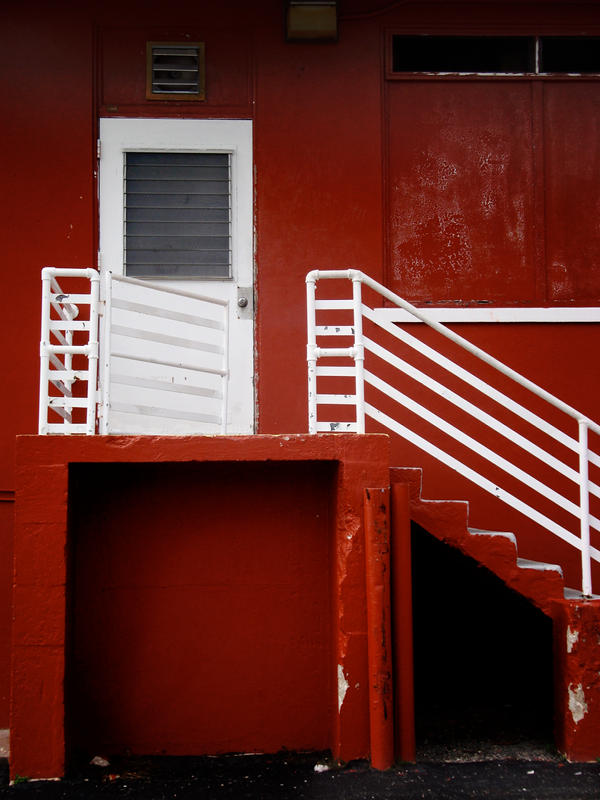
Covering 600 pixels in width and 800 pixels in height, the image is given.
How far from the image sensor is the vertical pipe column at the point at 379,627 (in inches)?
171

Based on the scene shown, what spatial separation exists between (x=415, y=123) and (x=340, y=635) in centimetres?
424

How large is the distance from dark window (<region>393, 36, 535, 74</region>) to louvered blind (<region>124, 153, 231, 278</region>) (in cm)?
176

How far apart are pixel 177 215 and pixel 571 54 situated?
11.7ft

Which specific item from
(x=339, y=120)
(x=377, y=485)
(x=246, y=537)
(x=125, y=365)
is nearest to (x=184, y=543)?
(x=246, y=537)

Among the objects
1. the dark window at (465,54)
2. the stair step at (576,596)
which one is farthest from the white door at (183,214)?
the stair step at (576,596)

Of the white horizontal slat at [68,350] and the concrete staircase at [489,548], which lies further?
the concrete staircase at [489,548]

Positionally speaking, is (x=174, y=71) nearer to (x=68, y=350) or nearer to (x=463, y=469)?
(x=68, y=350)

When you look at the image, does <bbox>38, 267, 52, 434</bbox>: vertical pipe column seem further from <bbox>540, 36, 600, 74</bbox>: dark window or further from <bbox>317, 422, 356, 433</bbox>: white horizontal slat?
<bbox>540, 36, 600, 74</bbox>: dark window

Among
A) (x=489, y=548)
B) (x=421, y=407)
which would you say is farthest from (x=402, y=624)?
(x=421, y=407)

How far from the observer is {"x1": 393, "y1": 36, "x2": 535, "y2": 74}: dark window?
260 inches

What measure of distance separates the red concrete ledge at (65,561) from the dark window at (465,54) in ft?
12.2

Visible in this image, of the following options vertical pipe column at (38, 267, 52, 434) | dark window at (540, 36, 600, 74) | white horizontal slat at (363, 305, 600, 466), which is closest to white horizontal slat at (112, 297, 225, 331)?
vertical pipe column at (38, 267, 52, 434)

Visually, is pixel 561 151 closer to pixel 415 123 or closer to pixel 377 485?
pixel 415 123

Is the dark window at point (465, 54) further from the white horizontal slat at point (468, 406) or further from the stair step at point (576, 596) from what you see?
the stair step at point (576, 596)
